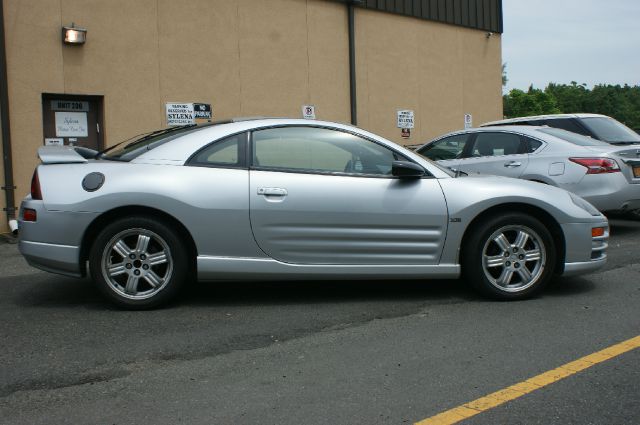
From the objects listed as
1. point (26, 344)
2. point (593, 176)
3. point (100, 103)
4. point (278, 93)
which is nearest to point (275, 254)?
Result: point (26, 344)

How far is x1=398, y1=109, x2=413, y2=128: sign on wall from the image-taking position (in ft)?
50.5

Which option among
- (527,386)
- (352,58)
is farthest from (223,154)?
(352,58)

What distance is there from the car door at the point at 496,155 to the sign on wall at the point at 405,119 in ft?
21.1

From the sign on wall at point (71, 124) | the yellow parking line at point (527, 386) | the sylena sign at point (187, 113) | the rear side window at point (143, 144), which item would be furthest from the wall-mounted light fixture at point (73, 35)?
the yellow parking line at point (527, 386)

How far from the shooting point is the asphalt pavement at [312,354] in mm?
3141

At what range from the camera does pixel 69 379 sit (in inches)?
139

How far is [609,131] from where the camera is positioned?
30.7ft

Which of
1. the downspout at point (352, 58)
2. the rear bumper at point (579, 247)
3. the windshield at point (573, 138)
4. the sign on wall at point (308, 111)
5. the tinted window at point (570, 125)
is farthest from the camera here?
the downspout at point (352, 58)

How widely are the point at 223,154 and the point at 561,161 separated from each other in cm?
472

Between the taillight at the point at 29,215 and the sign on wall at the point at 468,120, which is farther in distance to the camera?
the sign on wall at the point at 468,120

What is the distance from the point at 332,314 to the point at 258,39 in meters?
8.93

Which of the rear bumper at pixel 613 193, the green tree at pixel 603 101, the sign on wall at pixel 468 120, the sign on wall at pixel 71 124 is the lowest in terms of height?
the rear bumper at pixel 613 193

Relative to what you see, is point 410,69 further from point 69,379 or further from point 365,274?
point 69,379

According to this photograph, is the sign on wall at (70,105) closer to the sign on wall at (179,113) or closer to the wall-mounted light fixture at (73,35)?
the wall-mounted light fixture at (73,35)
